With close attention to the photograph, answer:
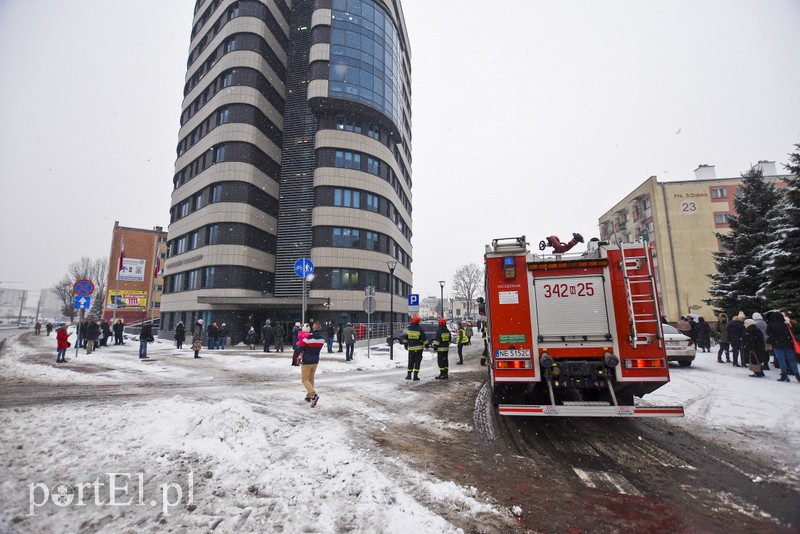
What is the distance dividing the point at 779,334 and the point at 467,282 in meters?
63.2

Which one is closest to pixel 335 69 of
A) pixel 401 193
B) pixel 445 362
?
pixel 401 193

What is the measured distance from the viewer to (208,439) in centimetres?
458

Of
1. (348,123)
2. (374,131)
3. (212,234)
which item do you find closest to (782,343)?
(348,123)

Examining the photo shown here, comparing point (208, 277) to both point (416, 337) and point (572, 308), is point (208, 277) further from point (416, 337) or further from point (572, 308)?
point (572, 308)

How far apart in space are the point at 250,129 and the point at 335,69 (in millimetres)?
8540

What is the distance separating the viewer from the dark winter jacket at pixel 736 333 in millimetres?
10891

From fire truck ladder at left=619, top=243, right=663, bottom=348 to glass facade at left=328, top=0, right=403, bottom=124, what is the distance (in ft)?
91.4

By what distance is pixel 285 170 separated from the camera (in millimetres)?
30422

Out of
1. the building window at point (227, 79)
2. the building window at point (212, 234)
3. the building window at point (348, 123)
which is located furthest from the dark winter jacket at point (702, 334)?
the building window at point (227, 79)

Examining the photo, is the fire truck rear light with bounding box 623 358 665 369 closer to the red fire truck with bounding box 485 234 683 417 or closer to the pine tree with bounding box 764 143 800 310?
the red fire truck with bounding box 485 234 683 417

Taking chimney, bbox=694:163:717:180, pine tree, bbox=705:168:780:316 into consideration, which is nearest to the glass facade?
pine tree, bbox=705:168:780:316

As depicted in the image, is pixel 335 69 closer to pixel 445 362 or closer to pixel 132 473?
pixel 445 362

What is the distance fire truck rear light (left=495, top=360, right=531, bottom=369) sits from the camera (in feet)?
17.4

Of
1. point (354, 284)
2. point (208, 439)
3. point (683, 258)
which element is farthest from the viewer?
point (683, 258)
